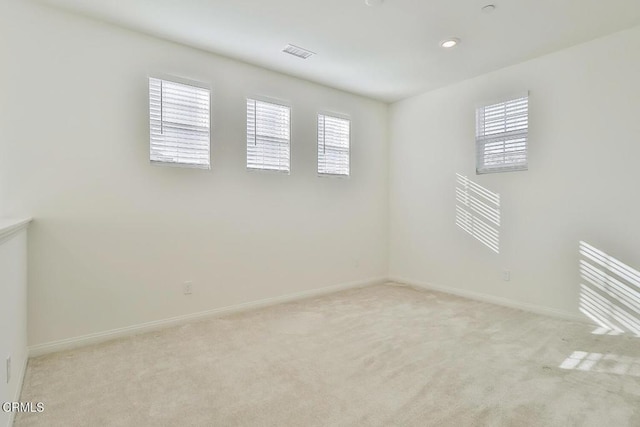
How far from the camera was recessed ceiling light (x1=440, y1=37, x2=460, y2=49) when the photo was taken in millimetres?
3088

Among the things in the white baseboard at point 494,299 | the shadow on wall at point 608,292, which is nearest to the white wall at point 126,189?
the white baseboard at point 494,299

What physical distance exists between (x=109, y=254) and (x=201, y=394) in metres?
1.59

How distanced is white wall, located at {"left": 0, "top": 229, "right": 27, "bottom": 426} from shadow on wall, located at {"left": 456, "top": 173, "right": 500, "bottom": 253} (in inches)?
169

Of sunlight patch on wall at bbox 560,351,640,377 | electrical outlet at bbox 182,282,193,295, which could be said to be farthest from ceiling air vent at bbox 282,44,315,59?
sunlight patch on wall at bbox 560,351,640,377

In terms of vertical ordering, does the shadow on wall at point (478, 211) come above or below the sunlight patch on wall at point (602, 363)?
above

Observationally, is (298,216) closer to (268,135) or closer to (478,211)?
(268,135)

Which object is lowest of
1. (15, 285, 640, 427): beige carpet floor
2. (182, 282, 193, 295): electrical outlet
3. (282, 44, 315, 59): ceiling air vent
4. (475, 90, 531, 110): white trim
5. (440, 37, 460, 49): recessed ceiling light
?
(15, 285, 640, 427): beige carpet floor

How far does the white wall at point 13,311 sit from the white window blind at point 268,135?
6.90ft

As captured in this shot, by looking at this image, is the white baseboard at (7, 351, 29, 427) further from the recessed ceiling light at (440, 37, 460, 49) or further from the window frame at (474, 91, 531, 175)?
the window frame at (474, 91, 531, 175)

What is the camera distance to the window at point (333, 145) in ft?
14.1

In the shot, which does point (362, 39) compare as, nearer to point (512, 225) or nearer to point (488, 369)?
point (512, 225)

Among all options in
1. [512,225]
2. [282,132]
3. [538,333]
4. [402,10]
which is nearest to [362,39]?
[402,10]

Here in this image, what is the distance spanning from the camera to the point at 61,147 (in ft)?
8.61

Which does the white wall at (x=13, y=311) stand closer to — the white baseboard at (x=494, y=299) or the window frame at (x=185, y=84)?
the window frame at (x=185, y=84)
